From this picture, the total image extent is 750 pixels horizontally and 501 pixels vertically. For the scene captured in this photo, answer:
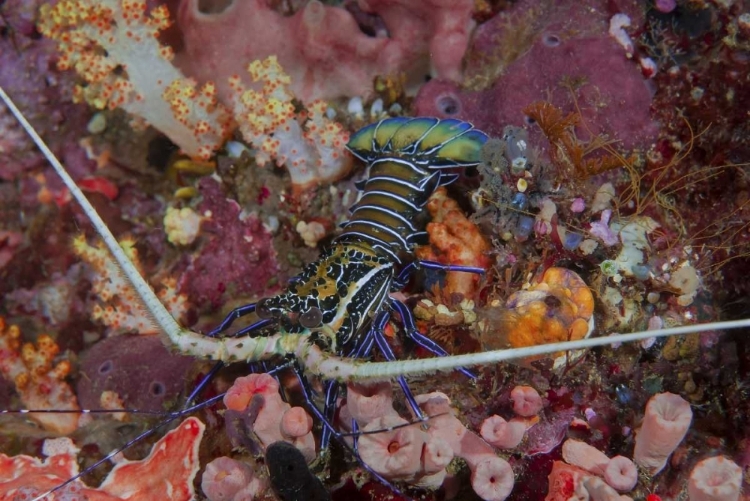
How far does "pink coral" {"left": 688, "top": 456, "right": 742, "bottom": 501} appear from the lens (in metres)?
1.90

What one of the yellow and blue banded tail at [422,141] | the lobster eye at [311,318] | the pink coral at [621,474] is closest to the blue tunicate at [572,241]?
the yellow and blue banded tail at [422,141]

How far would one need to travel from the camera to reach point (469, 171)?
11.6ft

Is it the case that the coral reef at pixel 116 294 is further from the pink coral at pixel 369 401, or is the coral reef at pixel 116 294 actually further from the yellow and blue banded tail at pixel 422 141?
the pink coral at pixel 369 401

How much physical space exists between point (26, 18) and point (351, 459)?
463 centimetres

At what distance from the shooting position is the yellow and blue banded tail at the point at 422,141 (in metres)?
3.39

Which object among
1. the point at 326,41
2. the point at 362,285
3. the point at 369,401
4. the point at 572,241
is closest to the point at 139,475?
the point at 369,401

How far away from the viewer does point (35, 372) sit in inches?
162

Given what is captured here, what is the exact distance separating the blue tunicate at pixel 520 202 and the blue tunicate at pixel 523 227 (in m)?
0.06

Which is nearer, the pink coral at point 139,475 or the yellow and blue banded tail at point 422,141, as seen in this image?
the pink coral at point 139,475

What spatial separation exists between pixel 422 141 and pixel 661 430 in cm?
225

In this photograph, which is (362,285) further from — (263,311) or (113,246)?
(113,246)

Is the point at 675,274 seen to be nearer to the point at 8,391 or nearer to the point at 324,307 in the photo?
the point at 324,307

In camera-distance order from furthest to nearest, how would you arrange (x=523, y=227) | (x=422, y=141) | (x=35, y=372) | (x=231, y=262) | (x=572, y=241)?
(x=35, y=372) → (x=231, y=262) → (x=422, y=141) → (x=523, y=227) → (x=572, y=241)

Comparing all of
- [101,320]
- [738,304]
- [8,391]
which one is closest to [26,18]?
[101,320]
